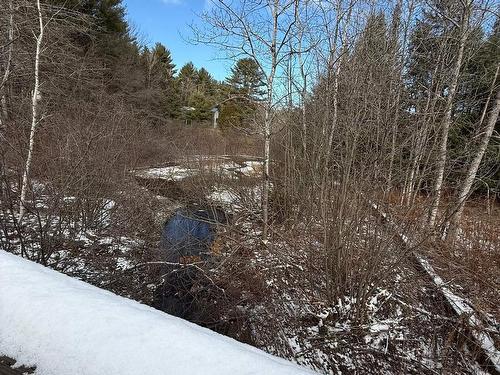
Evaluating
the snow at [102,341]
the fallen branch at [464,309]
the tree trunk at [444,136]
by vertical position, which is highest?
the tree trunk at [444,136]

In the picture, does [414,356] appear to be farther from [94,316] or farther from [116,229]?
[116,229]

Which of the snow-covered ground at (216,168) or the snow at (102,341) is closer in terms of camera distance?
the snow at (102,341)

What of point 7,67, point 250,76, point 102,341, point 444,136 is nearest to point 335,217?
point 444,136

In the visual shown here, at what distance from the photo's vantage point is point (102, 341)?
120 centimetres

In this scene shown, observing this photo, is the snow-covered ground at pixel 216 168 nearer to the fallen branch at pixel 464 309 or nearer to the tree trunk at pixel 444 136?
the tree trunk at pixel 444 136

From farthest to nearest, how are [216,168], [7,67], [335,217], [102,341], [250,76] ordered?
[216,168] → [250,76] → [7,67] → [335,217] → [102,341]

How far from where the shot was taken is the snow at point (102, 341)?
44.5 inches

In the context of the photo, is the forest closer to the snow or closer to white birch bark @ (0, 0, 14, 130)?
white birch bark @ (0, 0, 14, 130)

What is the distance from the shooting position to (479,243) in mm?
5590

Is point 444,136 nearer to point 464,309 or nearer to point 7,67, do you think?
point 464,309

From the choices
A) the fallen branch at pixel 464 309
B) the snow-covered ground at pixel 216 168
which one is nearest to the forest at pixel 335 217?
the fallen branch at pixel 464 309

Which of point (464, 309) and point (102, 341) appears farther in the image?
point (464, 309)

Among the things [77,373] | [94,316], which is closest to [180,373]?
[77,373]

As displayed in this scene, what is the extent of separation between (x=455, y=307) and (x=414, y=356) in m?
1.05
